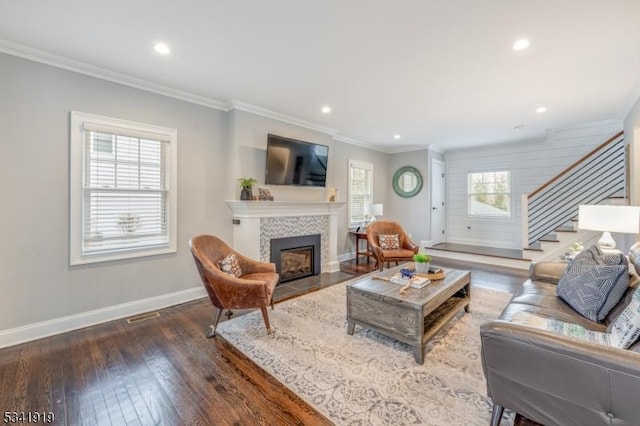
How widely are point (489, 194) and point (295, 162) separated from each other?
16.2 ft

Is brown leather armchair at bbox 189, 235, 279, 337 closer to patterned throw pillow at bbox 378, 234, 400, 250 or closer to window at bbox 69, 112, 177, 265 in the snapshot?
window at bbox 69, 112, 177, 265

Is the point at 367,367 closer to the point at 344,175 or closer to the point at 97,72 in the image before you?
the point at 97,72

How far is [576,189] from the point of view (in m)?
5.32

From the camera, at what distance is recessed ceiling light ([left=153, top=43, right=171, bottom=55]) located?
248 centimetres

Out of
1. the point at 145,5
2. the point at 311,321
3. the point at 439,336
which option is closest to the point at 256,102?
the point at 145,5

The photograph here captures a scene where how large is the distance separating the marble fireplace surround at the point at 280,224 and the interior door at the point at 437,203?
9.39 feet

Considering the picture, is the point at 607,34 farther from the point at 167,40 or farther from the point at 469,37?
the point at 167,40

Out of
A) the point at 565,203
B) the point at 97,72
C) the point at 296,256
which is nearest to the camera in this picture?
the point at 97,72

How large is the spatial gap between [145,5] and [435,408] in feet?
10.9

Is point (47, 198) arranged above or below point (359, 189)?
below

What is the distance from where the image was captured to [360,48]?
99.1 inches

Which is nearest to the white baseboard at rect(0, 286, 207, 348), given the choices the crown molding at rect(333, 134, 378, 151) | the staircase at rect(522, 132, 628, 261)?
the crown molding at rect(333, 134, 378, 151)

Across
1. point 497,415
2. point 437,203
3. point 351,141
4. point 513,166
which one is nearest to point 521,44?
point 497,415

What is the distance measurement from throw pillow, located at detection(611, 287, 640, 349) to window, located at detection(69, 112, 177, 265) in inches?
155
